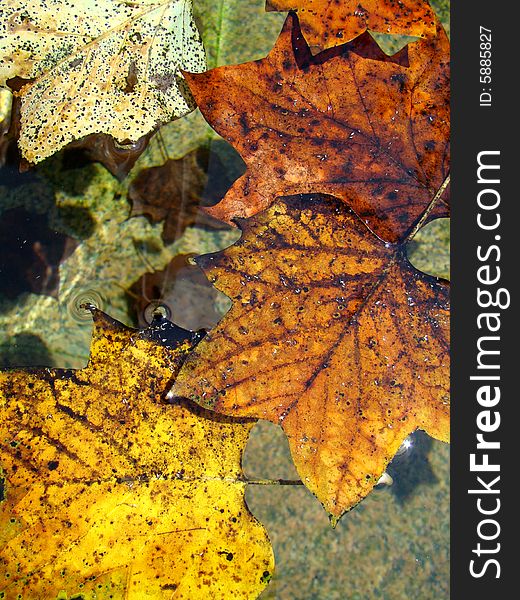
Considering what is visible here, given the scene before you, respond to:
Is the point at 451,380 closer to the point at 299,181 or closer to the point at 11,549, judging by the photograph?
the point at 299,181

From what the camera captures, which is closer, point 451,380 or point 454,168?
point 451,380

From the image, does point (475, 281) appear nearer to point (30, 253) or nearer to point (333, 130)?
point (333, 130)

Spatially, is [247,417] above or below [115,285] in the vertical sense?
below

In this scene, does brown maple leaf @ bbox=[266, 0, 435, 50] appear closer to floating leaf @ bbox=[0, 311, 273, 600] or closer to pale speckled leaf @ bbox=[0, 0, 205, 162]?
pale speckled leaf @ bbox=[0, 0, 205, 162]

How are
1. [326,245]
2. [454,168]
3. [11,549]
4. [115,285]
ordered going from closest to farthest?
[11,549] → [326,245] → [454,168] → [115,285]

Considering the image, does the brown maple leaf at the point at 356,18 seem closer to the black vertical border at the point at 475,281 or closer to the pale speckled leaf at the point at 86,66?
the black vertical border at the point at 475,281

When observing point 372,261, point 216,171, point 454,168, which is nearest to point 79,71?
point 216,171

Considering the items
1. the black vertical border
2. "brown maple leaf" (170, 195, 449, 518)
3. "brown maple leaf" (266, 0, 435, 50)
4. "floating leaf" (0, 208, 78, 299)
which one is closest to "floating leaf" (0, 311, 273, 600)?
"brown maple leaf" (170, 195, 449, 518)
